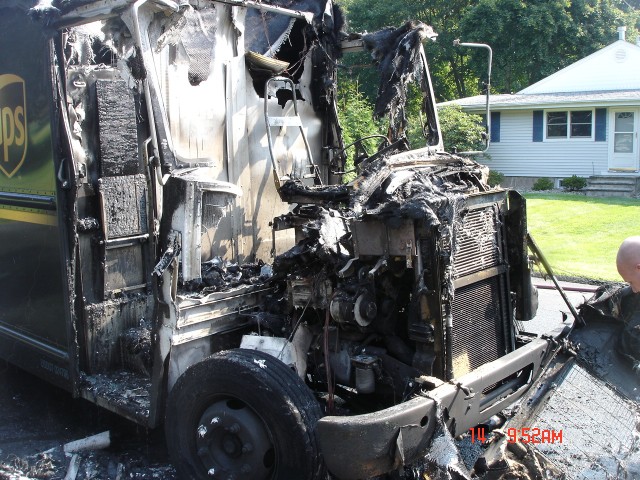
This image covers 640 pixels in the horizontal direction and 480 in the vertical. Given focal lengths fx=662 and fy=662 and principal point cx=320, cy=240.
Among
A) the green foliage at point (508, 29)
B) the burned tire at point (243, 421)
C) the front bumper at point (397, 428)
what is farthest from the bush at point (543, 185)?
the burned tire at point (243, 421)

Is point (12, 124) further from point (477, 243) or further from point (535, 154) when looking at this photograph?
point (535, 154)

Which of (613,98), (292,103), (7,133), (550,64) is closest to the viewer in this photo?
(7,133)

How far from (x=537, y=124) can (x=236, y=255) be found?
2085 cm

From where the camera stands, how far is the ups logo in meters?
4.66

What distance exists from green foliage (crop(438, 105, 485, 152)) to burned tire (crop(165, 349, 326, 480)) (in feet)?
53.6

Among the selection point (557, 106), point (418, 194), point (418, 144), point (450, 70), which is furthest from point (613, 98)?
point (418, 194)

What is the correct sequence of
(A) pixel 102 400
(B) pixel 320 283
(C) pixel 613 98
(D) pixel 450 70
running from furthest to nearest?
(D) pixel 450 70 < (C) pixel 613 98 < (A) pixel 102 400 < (B) pixel 320 283

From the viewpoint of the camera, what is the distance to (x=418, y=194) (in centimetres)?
367

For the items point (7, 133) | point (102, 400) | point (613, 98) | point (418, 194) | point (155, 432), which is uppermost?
point (613, 98)

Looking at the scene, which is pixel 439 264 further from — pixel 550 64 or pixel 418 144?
pixel 550 64

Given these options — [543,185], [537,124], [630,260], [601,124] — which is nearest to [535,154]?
[537,124]

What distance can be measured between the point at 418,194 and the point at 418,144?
199cm

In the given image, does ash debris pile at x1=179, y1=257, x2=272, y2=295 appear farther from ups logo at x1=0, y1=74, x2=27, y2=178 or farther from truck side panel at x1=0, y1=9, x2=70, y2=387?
ups logo at x1=0, y1=74, x2=27, y2=178

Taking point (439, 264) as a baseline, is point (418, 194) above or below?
above
